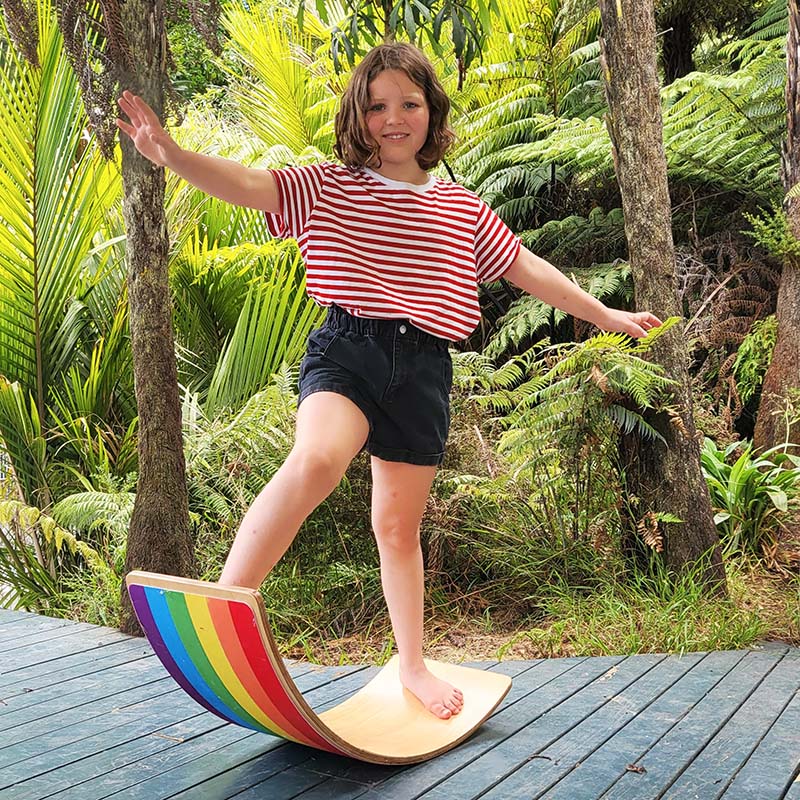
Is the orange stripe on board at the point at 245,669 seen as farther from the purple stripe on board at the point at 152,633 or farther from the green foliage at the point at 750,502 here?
the green foliage at the point at 750,502

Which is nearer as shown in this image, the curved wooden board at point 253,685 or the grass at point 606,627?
the curved wooden board at point 253,685

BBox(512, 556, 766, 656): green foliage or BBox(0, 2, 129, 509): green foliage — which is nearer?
BBox(512, 556, 766, 656): green foliage

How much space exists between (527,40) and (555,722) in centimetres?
512

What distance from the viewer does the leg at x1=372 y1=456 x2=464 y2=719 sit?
7.49 ft

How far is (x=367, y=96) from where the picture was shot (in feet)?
7.16

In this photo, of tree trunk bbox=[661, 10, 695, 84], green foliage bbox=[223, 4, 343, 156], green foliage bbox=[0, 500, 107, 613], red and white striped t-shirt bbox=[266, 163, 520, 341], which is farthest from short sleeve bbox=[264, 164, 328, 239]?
tree trunk bbox=[661, 10, 695, 84]

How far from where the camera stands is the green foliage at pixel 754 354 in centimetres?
492

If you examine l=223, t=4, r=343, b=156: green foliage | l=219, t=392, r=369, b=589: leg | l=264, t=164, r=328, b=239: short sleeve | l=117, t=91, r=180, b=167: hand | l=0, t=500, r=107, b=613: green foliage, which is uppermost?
l=223, t=4, r=343, b=156: green foliage

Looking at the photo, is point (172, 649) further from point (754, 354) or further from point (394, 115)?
point (754, 354)

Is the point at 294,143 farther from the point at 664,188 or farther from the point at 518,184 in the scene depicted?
the point at 664,188

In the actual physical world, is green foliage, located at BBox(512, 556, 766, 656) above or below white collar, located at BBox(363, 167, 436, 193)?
below

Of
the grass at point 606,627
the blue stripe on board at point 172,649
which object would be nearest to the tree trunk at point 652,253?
the grass at point 606,627

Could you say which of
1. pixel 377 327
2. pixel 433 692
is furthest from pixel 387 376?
pixel 433 692

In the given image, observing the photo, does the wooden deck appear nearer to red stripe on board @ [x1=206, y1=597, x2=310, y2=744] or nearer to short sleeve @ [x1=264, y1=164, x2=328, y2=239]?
red stripe on board @ [x1=206, y1=597, x2=310, y2=744]
